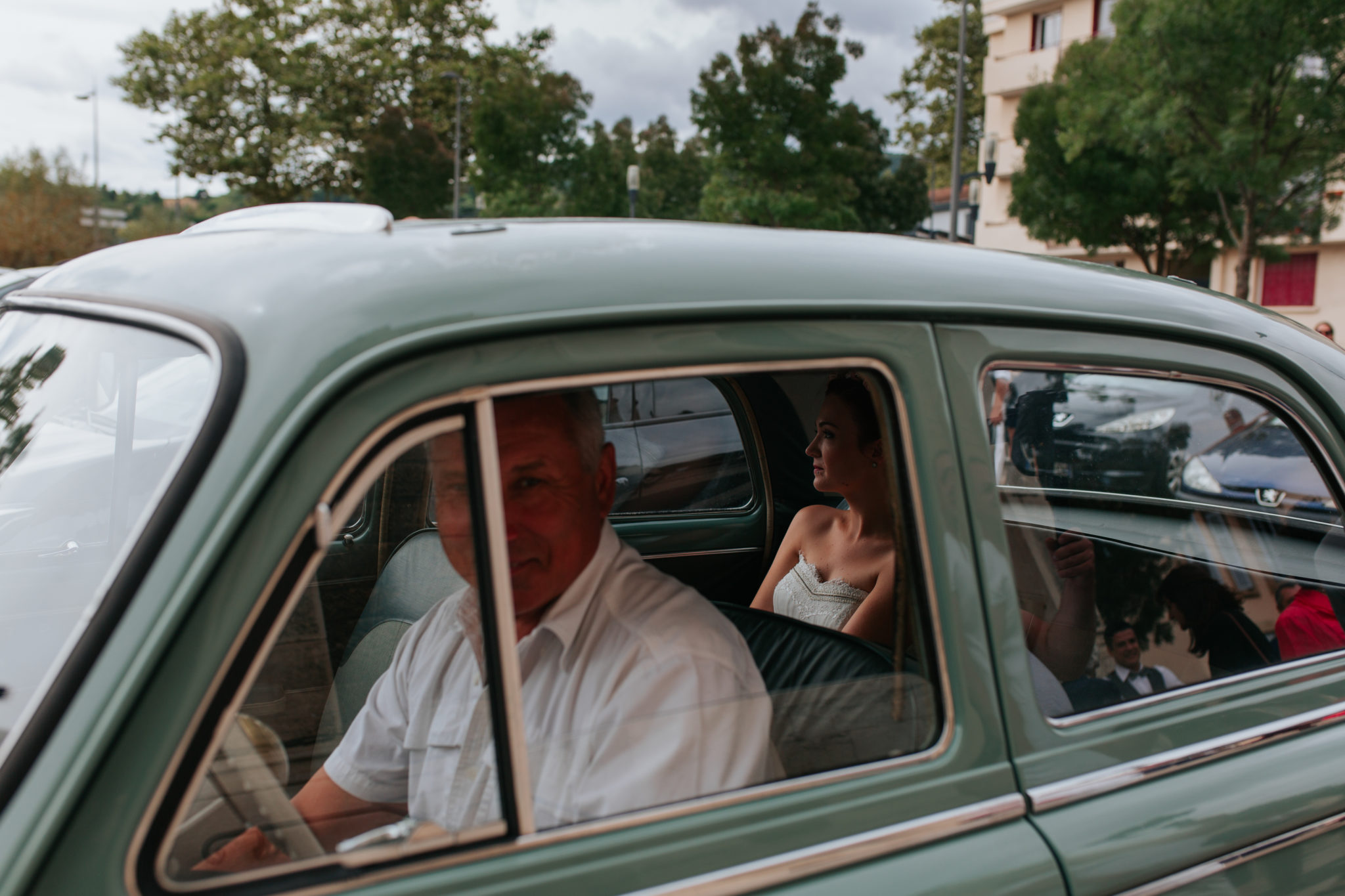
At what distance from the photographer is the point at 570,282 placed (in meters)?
1.16

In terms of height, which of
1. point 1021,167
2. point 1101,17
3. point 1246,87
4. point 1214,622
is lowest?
point 1214,622

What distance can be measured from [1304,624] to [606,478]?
1.14 metres

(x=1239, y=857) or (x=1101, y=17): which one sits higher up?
(x=1101, y=17)

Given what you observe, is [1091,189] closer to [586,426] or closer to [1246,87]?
[1246,87]

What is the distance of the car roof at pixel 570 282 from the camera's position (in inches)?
42.8

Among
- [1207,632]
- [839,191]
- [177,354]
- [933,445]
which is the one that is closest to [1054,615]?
[1207,632]

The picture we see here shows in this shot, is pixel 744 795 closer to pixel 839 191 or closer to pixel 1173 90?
pixel 1173 90

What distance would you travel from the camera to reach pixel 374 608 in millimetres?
2189

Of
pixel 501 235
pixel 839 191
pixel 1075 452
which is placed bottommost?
pixel 1075 452

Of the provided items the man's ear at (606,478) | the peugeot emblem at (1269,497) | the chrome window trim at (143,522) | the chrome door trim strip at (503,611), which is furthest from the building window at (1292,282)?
the chrome window trim at (143,522)

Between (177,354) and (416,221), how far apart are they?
15.8 inches

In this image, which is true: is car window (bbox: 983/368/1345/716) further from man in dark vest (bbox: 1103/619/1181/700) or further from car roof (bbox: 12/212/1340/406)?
car roof (bbox: 12/212/1340/406)

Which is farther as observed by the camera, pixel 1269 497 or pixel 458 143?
pixel 458 143

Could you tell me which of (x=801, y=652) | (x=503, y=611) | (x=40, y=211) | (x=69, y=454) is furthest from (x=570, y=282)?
(x=40, y=211)
